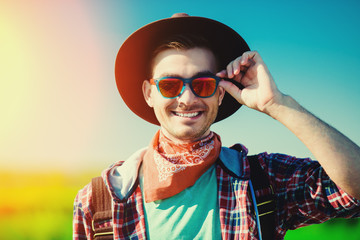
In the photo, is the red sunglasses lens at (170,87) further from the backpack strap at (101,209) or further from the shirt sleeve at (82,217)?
the shirt sleeve at (82,217)

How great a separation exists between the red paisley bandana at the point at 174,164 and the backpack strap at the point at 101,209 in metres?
0.32

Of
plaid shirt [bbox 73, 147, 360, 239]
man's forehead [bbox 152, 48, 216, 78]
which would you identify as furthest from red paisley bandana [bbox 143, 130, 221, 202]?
man's forehead [bbox 152, 48, 216, 78]

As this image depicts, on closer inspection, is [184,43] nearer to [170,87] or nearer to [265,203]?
[170,87]

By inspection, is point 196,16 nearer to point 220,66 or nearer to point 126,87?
point 220,66

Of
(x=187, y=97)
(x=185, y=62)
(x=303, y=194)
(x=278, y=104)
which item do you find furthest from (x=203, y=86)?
(x=303, y=194)

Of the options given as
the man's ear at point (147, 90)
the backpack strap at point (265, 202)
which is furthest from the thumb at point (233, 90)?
the man's ear at point (147, 90)

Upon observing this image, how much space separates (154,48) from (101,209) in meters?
1.57

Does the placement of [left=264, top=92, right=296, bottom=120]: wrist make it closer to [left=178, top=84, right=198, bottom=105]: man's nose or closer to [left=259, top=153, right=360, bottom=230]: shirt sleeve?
[left=259, top=153, right=360, bottom=230]: shirt sleeve

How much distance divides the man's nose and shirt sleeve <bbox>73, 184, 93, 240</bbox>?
3.49 ft

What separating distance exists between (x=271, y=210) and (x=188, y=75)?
1.23 m

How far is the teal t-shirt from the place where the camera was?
202cm

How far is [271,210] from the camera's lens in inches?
78.0

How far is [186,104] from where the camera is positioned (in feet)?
7.52

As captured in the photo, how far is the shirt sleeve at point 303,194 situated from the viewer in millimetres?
1856
